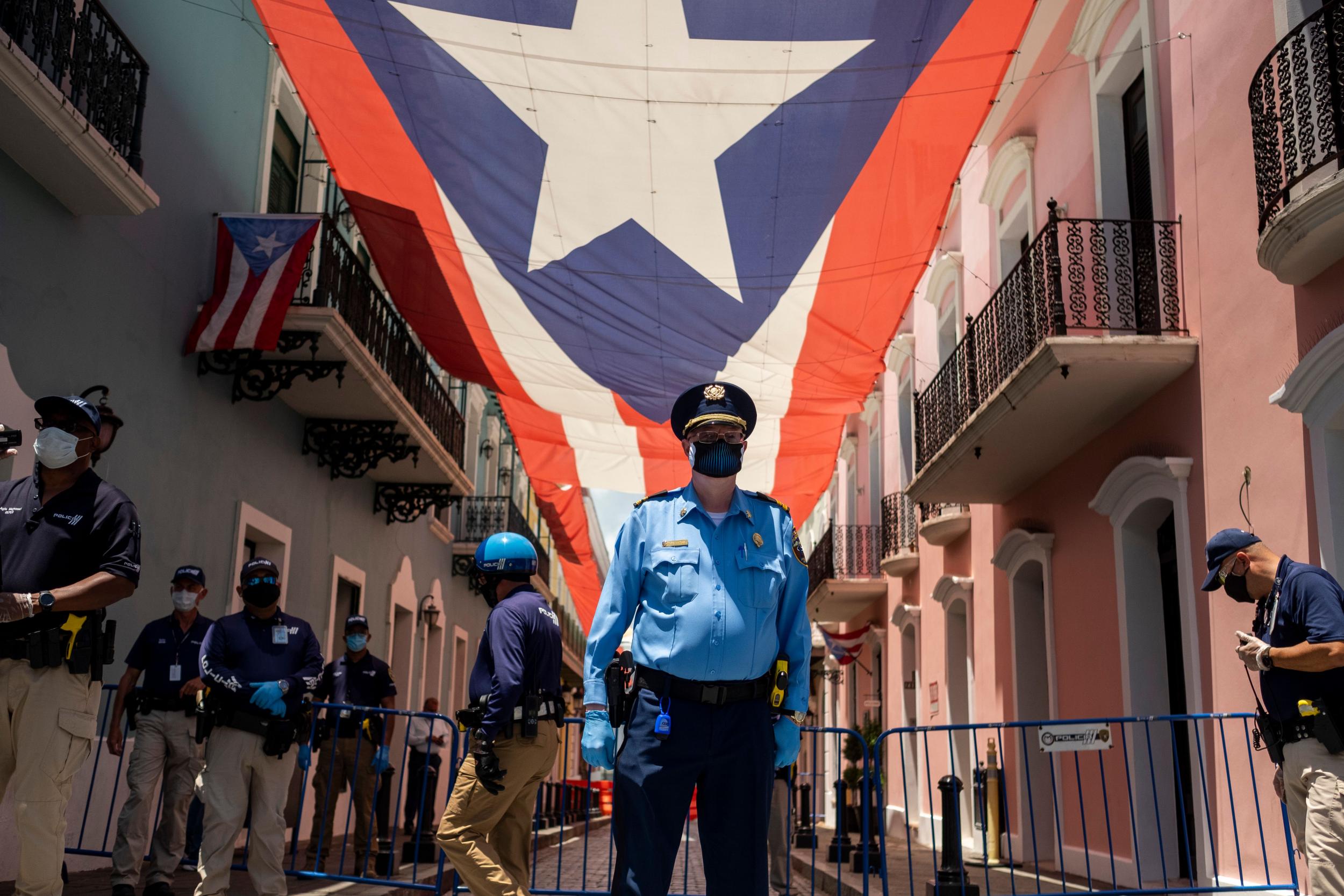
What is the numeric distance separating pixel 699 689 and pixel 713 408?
98 cm

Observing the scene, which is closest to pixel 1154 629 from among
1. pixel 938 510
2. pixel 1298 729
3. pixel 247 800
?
pixel 1298 729

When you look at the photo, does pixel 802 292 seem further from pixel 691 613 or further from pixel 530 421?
pixel 691 613

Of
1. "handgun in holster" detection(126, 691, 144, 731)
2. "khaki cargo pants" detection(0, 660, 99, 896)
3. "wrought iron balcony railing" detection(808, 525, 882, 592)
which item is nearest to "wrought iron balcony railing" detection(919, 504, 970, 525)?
"wrought iron balcony railing" detection(808, 525, 882, 592)

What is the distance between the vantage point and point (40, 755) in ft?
15.1

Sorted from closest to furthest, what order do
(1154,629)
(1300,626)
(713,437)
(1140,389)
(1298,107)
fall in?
1. (713,437)
2. (1300,626)
3. (1298,107)
4. (1140,389)
5. (1154,629)

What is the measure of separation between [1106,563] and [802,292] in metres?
4.98

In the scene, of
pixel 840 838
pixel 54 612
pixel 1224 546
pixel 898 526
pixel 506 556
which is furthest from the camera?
pixel 898 526

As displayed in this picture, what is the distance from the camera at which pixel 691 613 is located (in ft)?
13.4

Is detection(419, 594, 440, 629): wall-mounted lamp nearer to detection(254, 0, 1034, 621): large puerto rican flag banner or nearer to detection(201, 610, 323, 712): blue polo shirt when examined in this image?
detection(254, 0, 1034, 621): large puerto rican flag banner

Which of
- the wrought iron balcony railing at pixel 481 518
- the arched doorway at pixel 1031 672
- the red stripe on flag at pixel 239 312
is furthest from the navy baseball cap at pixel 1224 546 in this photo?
the wrought iron balcony railing at pixel 481 518

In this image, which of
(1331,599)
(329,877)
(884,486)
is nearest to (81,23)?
(329,877)

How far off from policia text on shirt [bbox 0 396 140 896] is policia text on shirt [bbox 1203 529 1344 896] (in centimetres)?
491

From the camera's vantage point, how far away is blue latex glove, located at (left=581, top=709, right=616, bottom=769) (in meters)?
4.07

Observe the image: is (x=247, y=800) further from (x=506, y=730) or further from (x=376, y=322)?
(x=376, y=322)
